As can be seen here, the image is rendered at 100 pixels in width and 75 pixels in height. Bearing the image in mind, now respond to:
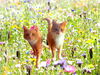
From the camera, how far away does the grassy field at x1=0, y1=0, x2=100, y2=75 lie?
9.15 feet

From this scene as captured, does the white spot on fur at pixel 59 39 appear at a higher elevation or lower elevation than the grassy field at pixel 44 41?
higher

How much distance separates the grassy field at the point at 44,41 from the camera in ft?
9.15

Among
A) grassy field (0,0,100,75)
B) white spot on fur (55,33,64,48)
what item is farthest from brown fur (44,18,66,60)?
grassy field (0,0,100,75)

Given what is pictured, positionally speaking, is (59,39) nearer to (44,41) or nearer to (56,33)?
(56,33)

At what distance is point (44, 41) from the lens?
368cm

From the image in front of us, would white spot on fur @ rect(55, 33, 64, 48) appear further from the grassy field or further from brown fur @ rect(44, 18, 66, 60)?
the grassy field

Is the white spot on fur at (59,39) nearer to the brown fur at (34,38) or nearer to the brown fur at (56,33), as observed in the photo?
the brown fur at (56,33)

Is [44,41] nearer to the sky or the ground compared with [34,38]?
nearer to the ground

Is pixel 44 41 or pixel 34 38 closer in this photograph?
pixel 34 38

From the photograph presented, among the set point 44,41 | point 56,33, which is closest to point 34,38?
point 56,33

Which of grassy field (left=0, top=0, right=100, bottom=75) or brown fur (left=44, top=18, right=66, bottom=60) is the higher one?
brown fur (left=44, top=18, right=66, bottom=60)

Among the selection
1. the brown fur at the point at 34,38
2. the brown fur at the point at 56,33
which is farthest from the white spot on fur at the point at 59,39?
the brown fur at the point at 34,38

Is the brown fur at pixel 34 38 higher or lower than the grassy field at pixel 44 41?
higher

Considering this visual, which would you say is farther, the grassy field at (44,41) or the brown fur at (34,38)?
the grassy field at (44,41)
